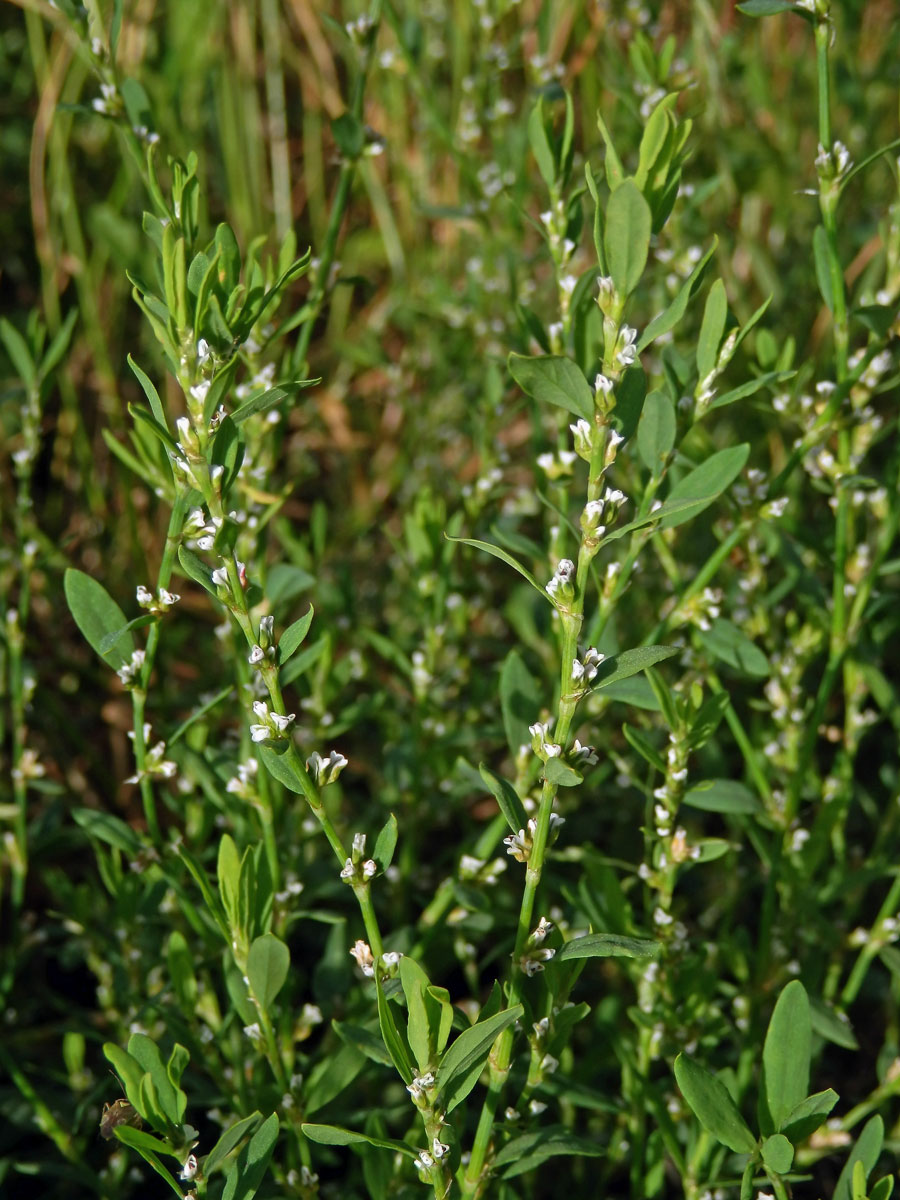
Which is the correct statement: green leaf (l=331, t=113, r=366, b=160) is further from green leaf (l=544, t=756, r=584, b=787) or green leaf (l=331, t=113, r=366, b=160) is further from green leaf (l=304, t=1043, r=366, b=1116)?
green leaf (l=304, t=1043, r=366, b=1116)

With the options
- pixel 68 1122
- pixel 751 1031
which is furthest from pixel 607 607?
pixel 68 1122

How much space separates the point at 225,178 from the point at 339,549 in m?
0.92

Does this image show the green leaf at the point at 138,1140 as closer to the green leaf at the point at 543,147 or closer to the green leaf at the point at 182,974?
the green leaf at the point at 182,974

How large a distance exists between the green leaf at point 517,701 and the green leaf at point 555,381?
38 cm

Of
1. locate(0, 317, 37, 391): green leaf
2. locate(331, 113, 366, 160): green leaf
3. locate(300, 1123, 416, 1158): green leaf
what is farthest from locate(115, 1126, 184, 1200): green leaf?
locate(331, 113, 366, 160): green leaf

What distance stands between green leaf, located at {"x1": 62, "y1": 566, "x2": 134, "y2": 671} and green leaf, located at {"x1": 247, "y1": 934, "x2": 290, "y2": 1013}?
30cm

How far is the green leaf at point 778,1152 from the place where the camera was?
93cm

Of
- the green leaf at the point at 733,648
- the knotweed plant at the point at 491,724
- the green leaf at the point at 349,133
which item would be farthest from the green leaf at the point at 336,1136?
the green leaf at the point at 349,133

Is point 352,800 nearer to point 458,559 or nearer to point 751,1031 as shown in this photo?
point 458,559

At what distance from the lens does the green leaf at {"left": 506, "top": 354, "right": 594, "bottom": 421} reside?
34.6 inches

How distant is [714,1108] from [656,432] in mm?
587

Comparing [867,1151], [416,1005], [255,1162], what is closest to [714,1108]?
[867,1151]

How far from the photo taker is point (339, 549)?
7.54ft

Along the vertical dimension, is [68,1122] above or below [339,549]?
below
